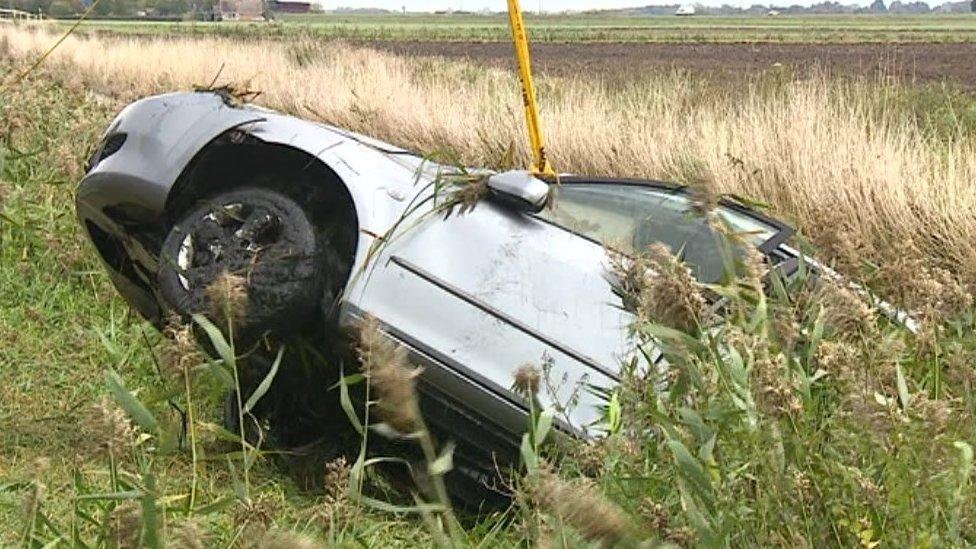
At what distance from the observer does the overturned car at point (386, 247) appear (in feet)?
12.6

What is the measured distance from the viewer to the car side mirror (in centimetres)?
422

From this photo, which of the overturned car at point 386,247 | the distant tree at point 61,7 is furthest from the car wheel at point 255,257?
the distant tree at point 61,7

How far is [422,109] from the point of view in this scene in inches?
482

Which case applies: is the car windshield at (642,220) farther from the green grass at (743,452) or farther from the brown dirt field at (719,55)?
the brown dirt field at (719,55)

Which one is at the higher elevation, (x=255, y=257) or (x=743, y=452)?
(x=743, y=452)

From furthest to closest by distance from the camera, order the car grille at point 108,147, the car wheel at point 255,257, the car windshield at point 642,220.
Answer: the car grille at point 108,147
the car windshield at point 642,220
the car wheel at point 255,257

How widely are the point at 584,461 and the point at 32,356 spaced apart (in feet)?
11.7

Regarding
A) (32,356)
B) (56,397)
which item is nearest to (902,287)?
(56,397)

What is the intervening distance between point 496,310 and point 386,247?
44cm

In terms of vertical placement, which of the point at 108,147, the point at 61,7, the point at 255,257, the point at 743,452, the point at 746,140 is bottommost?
the point at 746,140

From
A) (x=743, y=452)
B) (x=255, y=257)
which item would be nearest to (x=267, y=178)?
(x=255, y=257)

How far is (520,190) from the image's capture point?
4.21m

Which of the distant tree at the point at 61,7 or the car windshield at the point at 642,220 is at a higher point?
the car windshield at the point at 642,220

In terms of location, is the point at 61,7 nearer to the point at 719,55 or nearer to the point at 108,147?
the point at 108,147
